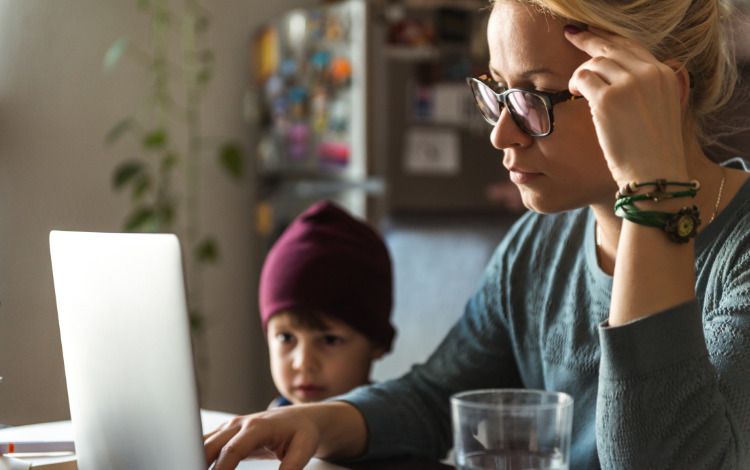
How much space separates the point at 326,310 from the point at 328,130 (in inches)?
59.3

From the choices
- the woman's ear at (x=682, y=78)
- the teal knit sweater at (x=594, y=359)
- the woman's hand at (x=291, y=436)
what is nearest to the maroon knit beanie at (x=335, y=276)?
the teal knit sweater at (x=594, y=359)

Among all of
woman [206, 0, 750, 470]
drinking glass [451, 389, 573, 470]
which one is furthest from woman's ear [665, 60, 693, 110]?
drinking glass [451, 389, 573, 470]

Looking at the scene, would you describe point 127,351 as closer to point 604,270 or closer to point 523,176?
point 523,176

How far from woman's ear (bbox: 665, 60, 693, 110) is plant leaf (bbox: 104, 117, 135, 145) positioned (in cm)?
205

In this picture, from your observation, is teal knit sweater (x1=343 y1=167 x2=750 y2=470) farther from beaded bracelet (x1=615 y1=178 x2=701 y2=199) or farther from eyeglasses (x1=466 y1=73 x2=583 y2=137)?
eyeglasses (x1=466 y1=73 x2=583 y2=137)

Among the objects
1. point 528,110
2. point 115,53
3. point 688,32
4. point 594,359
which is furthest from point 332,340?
point 115,53

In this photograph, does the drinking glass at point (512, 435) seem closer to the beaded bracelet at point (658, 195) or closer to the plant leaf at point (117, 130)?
the beaded bracelet at point (658, 195)

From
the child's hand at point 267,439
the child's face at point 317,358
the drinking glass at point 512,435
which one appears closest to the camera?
the drinking glass at point 512,435

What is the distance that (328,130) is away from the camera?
9.68ft

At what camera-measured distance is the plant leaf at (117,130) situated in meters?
2.65

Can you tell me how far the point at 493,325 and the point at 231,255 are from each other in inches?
86.1

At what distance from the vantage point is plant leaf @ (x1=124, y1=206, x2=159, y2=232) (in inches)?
107

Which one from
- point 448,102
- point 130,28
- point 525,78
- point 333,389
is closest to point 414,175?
point 448,102

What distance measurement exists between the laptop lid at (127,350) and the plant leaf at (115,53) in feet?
6.49
